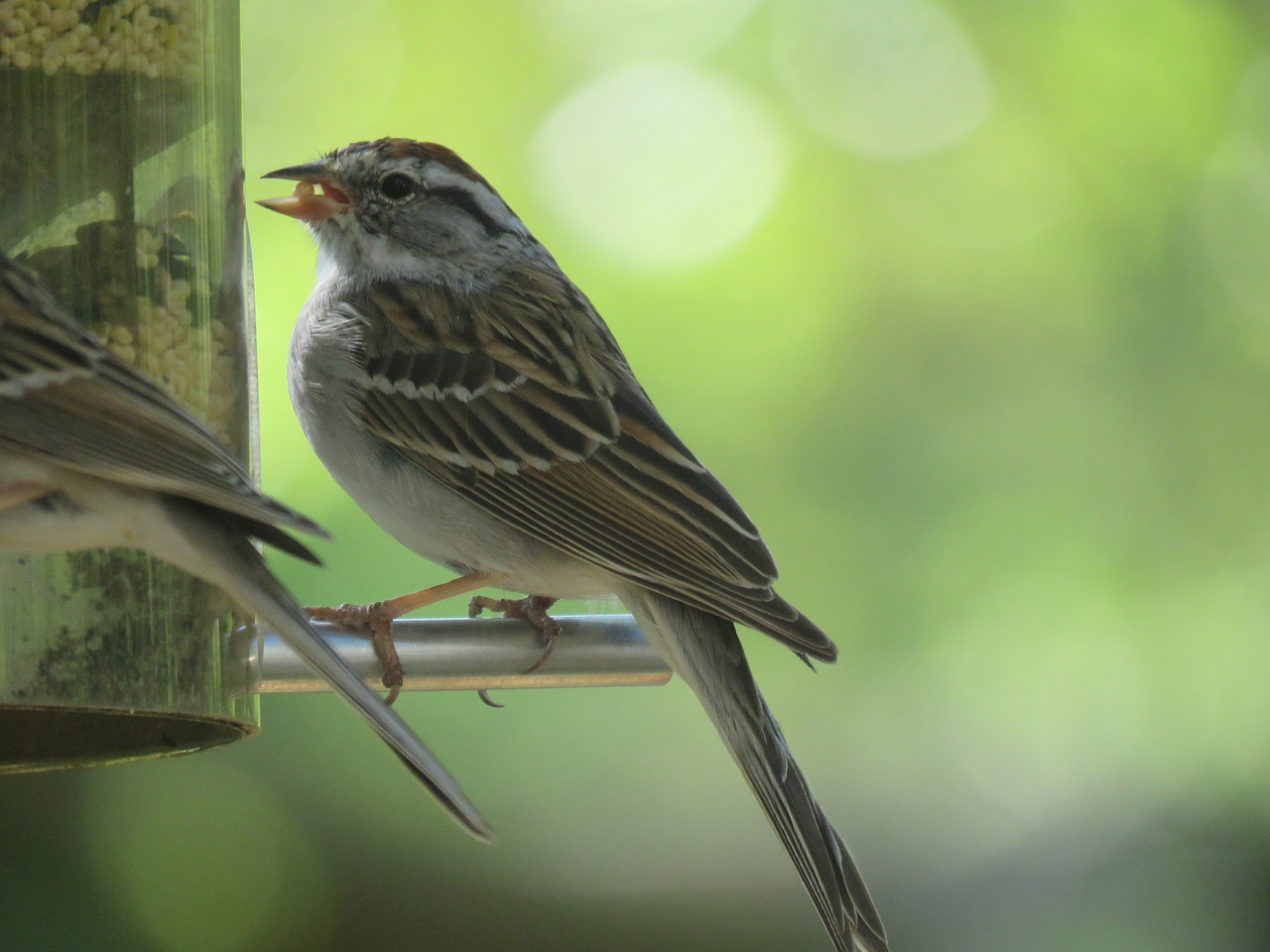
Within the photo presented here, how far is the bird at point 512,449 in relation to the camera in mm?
2619

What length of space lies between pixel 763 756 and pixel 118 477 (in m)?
1.15

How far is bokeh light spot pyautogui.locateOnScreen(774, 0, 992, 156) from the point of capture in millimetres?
5630

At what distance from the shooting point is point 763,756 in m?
2.58

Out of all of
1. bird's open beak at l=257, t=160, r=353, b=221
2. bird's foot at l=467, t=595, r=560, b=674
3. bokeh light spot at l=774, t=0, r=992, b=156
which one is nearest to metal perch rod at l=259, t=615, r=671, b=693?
bird's foot at l=467, t=595, r=560, b=674

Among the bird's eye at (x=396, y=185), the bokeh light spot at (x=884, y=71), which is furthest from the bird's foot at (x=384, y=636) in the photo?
the bokeh light spot at (x=884, y=71)

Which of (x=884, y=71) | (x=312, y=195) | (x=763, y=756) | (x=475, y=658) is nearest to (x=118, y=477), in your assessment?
(x=475, y=658)

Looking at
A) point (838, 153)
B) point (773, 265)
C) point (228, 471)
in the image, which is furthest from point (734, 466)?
point (228, 471)

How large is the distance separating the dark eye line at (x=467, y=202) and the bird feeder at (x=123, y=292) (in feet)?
2.84

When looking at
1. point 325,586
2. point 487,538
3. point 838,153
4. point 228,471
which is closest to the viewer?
point 228,471

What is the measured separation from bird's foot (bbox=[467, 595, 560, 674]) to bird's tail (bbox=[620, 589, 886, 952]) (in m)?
0.20

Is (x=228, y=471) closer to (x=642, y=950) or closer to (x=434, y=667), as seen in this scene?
(x=434, y=667)

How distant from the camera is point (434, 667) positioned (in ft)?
7.14

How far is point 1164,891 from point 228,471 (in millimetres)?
3954

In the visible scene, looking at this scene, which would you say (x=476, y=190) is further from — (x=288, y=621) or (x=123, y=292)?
(x=288, y=621)
